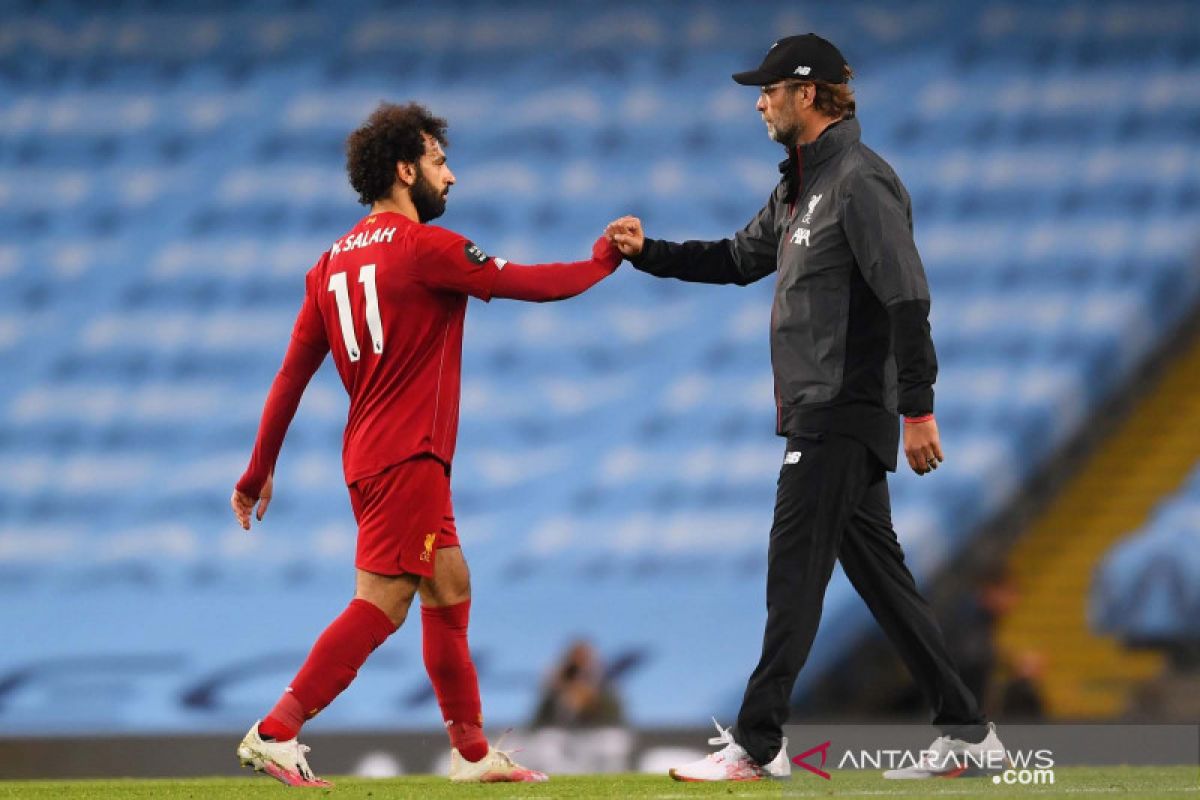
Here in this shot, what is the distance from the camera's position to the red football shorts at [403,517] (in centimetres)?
405

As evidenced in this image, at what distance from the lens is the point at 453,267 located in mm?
4121

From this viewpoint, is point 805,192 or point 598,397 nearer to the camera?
point 805,192

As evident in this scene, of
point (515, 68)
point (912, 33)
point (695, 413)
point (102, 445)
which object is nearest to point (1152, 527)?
point (695, 413)

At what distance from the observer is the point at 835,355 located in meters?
3.94

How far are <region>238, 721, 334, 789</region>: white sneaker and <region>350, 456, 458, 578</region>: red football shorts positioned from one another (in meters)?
0.43

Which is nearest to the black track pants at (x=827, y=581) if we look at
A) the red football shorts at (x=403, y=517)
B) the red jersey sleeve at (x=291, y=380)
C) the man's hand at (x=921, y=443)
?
the man's hand at (x=921, y=443)

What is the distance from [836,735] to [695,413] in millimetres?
5161

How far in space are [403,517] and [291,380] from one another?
1.67ft

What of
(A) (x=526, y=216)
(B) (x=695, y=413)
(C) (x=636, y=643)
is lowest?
(C) (x=636, y=643)

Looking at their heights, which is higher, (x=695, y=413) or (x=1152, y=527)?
(x=695, y=413)

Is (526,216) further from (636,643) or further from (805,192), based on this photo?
(805,192)

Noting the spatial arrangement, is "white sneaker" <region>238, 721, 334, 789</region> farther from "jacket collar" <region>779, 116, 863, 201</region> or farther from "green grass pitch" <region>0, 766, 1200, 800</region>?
"jacket collar" <region>779, 116, 863, 201</region>

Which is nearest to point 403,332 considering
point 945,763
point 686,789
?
point 686,789

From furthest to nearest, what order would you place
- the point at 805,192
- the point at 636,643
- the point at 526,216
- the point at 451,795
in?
the point at 526,216, the point at 636,643, the point at 805,192, the point at 451,795
